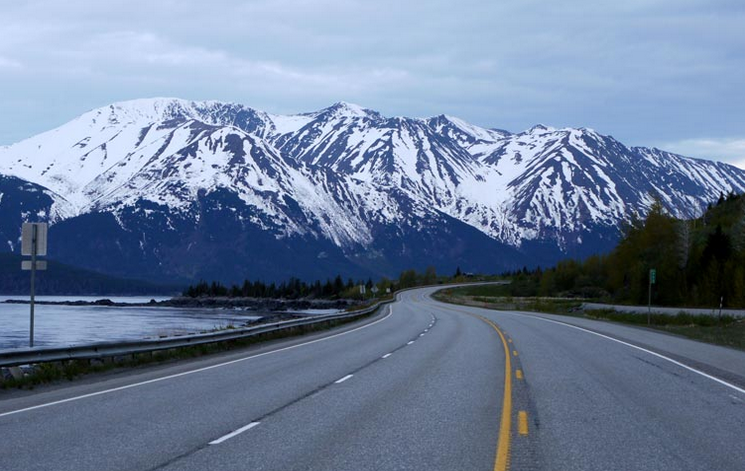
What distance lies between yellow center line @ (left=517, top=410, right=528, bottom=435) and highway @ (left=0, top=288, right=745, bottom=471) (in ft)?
0.17

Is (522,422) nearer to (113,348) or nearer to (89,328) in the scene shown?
(113,348)

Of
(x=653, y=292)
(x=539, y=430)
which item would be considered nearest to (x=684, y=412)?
(x=539, y=430)

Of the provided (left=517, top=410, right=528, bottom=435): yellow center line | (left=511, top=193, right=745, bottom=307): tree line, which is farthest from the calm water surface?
(left=511, top=193, right=745, bottom=307): tree line

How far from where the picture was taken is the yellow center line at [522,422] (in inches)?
455

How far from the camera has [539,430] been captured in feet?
38.3

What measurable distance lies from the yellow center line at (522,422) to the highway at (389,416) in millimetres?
51

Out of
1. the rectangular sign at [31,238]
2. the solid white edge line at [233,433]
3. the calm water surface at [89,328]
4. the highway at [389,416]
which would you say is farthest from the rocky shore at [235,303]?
the solid white edge line at [233,433]

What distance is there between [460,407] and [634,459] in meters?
4.13

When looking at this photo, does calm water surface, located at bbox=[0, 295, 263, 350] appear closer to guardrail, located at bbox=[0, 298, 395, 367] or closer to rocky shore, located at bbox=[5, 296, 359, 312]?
guardrail, located at bbox=[0, 298, 395, 367]

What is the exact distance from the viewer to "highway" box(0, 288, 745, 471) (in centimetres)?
984

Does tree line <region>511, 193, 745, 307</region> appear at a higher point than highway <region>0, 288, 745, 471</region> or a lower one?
higher

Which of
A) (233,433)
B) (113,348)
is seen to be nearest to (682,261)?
(113,348)

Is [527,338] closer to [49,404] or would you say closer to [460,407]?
[460,407]

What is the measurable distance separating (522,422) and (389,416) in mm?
1950
